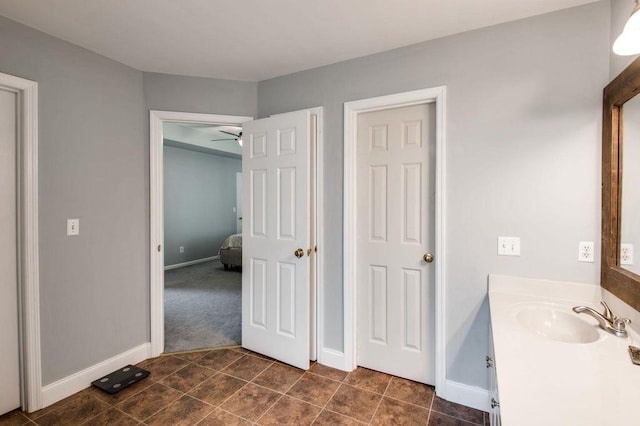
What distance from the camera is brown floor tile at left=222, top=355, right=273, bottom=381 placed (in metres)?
2.35

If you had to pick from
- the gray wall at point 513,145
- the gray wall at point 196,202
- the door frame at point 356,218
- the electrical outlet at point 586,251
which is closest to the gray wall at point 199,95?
the door frame at point 356,218

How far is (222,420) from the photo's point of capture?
6.02ft

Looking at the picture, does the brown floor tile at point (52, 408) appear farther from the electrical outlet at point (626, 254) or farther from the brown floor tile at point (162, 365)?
the electrical outlet at point (626, 254)

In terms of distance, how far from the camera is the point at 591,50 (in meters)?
1.66

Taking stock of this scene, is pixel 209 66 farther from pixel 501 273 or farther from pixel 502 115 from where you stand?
pixel 501 273

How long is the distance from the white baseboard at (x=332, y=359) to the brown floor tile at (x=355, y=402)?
→ 0.22 metres

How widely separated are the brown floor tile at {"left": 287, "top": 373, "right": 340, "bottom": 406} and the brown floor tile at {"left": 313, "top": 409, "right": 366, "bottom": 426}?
4.4 inches

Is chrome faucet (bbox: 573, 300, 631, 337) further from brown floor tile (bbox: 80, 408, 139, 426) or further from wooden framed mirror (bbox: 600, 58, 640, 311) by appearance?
brown floor tile (bbox: 80, 408, 139, 426)

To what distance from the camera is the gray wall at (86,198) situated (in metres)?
1.97

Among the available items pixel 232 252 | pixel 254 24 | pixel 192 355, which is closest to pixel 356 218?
pixel 254 24

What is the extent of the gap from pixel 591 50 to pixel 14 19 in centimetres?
335

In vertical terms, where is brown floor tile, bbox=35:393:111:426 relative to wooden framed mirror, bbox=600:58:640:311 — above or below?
below

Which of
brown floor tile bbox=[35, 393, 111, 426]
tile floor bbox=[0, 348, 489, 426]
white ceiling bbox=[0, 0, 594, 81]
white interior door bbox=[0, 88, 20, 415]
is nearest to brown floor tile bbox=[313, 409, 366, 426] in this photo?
tile floor bbox=[0, 348, 489, 426]

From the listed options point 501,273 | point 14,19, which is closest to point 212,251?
point 14,19
